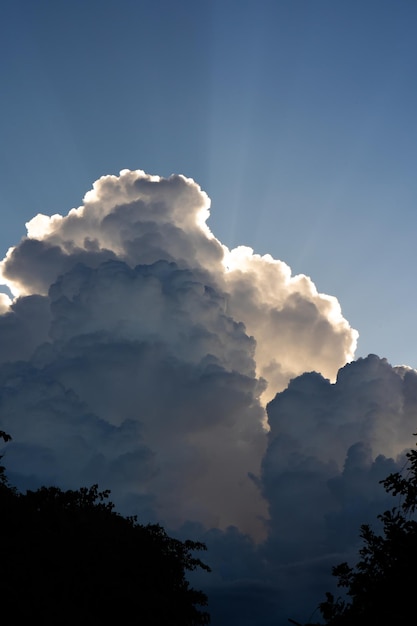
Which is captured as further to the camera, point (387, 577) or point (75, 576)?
point (75, 576)

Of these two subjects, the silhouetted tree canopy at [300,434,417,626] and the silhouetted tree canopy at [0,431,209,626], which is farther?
the silhouetted tree canopy at [0,431,209,626]

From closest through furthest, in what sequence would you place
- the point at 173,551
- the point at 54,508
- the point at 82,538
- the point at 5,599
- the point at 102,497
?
the point at 5,599 → the point at 82,538 → the point at 54,508 → the point at 173,551 → the point at 102,497

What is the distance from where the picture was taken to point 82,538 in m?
38.3

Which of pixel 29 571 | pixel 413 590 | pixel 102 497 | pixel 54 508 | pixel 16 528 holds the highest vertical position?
pixel 102 497

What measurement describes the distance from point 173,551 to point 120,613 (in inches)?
936

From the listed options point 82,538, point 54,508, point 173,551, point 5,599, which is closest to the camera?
point 5,599

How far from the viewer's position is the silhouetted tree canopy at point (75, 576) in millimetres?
29625

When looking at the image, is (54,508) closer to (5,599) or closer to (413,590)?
(5,599)

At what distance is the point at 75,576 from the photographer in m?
34.8

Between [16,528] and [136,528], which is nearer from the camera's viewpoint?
[16,528]

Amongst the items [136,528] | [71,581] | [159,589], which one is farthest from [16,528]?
[136,528]

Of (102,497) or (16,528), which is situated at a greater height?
(102,497)

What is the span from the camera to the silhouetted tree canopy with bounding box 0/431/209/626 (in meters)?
29.6

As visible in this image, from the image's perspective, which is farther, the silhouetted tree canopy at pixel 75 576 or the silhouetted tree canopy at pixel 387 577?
the silhouetted tree canopy at pixel 75 576
